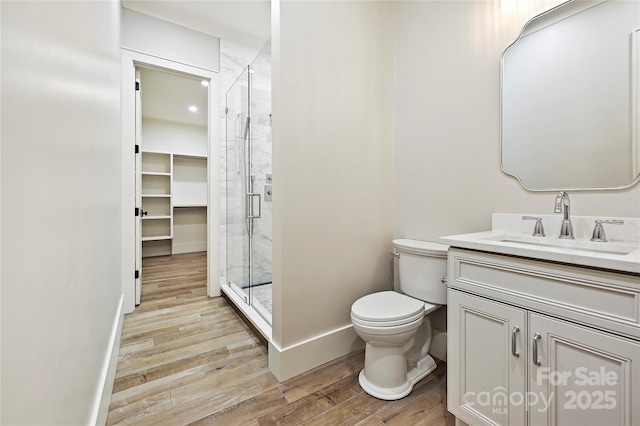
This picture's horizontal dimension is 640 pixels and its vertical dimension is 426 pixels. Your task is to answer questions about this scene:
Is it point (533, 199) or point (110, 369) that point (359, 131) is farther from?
point (110, 369)

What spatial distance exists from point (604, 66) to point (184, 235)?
5.87 metres

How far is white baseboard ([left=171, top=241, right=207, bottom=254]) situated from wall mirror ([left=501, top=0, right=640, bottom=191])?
17.7 ft

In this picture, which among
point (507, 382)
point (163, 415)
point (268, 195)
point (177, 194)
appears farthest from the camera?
point (177, 194)

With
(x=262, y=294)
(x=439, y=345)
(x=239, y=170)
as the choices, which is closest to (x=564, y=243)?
(x=439, y=345)

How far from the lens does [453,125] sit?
1748mm

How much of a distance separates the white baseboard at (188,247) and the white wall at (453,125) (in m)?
4.62

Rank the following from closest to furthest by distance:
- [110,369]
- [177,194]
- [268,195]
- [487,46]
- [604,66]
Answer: [604,66], [110,369], [487,46], [268,195], [177,194]

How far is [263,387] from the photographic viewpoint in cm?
155

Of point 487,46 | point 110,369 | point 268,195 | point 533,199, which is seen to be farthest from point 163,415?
point 487,46

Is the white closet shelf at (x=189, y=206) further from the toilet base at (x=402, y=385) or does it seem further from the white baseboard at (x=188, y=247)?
the toilet base at (x=402, y=385)

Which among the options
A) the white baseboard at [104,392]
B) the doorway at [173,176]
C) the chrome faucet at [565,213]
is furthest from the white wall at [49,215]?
the doorway at [173,176]

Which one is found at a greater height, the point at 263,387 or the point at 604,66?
the point at 604,66

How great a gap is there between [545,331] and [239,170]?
2601mm

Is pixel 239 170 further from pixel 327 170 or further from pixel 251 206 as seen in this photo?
pixel 327 170
